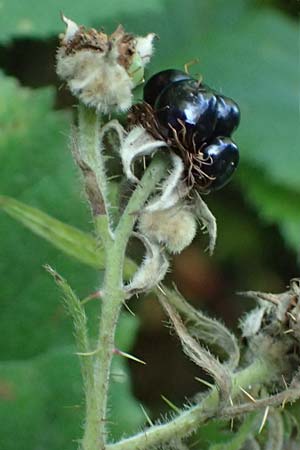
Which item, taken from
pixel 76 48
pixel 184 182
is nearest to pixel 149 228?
pixel 184 182

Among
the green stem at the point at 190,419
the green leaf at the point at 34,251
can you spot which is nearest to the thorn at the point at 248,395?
the green stem at the point at 190,419

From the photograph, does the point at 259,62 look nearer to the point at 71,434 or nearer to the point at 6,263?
the point at 6,263

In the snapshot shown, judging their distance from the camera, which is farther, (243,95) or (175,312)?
(243,95)

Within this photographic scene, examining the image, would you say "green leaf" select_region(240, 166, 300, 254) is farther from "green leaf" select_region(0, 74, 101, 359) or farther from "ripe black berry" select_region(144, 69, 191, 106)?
"ripe black berry" select_region(144, 69, 191, 106)

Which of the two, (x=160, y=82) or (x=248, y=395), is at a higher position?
(x=160, y=82)

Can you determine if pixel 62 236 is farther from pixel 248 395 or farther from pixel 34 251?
pixel 248 395

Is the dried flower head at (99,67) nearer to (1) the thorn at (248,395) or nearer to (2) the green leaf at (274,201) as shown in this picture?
(1) the thorn at (248,395)

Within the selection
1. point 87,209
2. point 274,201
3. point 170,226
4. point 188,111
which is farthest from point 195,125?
point 274,201

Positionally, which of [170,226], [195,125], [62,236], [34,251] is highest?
[195,125]
